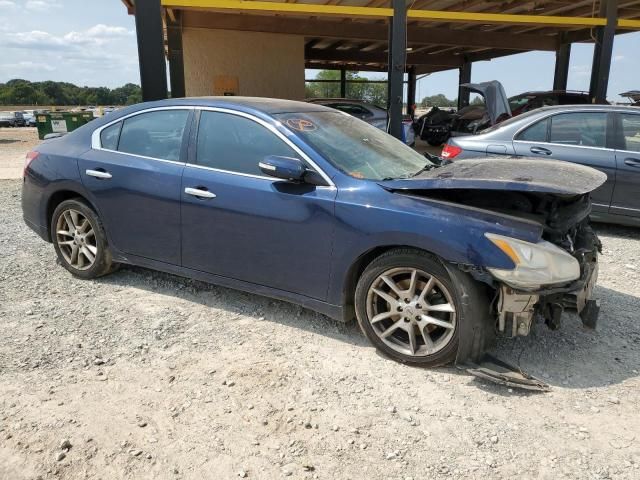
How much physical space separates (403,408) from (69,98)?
329 ft

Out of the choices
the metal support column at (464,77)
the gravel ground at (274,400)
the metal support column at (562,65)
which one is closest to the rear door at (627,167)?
the gravel ground at (274,400)

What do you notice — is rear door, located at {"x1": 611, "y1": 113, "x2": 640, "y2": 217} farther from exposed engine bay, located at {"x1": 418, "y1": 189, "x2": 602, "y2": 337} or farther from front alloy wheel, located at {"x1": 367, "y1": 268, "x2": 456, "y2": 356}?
front alloy wheel, located at {"x1": 367, "y1": 268, "x2": 456, "y2": 356}

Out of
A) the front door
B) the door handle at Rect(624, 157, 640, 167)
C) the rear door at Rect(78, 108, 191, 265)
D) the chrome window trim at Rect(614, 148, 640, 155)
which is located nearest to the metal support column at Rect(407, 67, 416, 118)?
the chrome window trim at Rect(614, 148, 640, 155)

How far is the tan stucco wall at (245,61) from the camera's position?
13711 millimetres

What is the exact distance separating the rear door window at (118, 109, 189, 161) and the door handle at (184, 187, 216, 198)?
1.03 ft

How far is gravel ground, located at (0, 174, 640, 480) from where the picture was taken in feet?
7.72

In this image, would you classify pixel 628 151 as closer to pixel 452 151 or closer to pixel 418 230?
pixel 452 151

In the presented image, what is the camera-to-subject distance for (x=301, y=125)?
3.65 meters

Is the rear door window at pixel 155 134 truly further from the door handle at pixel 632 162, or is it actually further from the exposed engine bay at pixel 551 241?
the door handle at pixel 632 162

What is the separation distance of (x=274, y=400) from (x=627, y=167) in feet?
16.4

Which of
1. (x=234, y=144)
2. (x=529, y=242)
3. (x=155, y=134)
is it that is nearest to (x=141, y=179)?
(x=155, y=134)

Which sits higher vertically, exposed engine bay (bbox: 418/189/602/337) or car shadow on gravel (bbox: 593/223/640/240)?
exposed engine bay (bbox: 418/189/602/337)

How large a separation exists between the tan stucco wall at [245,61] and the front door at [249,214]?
10.8 metres

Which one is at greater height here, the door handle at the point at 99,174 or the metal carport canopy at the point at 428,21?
the metal carport canopy at the point at 428,21
